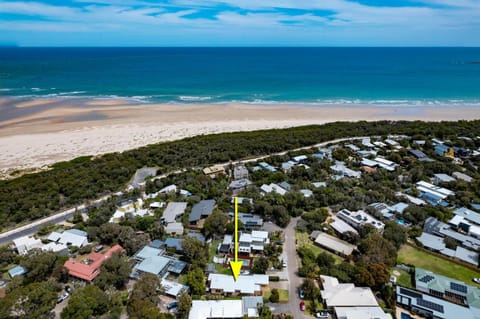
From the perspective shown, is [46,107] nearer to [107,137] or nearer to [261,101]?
[107,137]

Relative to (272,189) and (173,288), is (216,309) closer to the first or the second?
(173,288)

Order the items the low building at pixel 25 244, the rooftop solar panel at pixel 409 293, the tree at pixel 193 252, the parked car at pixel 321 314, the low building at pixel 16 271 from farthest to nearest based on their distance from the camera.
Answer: the low building at pixel 25 244 → the tree at pixel 193 252 → the low building at pixel 16 271 → the rooftop solar panel at pixel 409 293 → the parked car at pixel 321 314

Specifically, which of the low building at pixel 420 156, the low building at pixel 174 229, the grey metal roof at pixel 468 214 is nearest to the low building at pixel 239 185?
the low building at pixel 174 229

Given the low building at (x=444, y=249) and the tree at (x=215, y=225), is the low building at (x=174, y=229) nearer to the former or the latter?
the tree at (x=215, y=225)

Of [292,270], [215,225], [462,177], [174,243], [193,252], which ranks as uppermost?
[462,177]

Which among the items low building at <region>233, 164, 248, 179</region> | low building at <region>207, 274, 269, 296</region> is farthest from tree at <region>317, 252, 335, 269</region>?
low building at <region>233, 164, 248, 179</region>

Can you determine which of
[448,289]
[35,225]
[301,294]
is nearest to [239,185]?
[301,294]

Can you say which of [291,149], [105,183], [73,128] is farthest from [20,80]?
[291,149]
